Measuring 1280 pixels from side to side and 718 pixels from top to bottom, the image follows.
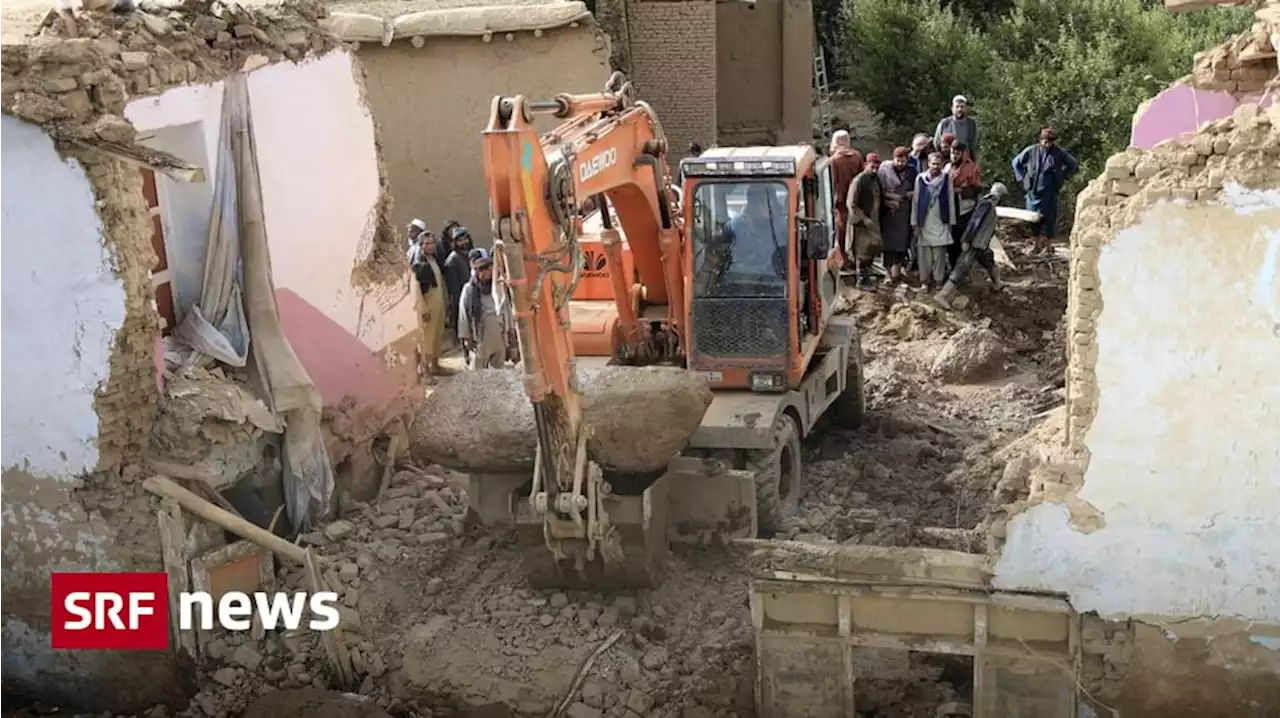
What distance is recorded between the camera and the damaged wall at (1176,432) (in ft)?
20.5

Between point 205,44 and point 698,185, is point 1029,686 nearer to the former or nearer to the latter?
point 698,185

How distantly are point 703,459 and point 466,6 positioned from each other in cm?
798

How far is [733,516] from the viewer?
28.8 ft

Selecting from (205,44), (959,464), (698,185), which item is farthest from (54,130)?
(959,464)

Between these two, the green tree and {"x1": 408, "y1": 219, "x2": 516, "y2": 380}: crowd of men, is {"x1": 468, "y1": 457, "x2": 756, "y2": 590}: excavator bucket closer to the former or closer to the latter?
{"x1": 408, "y1": 219, "x2": 516, "y2": 380}: crowd of men

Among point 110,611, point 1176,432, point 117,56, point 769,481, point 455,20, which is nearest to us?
point 1176,432

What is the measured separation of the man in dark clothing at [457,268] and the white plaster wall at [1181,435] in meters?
6.97

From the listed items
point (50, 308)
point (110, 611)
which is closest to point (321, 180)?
point (50, 308)

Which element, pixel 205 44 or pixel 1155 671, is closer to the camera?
pixel 1155 671

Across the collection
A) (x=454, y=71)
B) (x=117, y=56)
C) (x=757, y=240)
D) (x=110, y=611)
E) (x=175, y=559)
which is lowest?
(x=110, y=611)

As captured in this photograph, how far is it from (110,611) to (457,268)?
5.43 meters

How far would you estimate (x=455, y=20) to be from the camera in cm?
1480

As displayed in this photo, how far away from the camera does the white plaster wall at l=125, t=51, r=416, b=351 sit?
28.8 feet

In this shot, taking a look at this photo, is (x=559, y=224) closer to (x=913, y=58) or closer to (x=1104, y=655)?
(x=1104, y=655)
